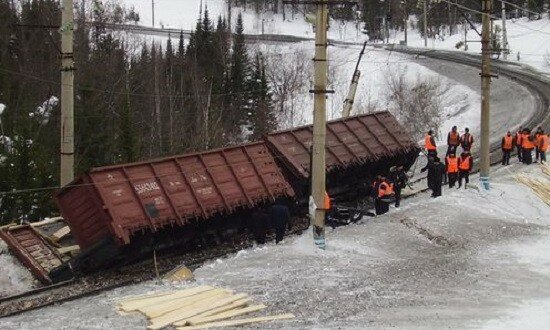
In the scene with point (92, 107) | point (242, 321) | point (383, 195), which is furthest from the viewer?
point (92, 107)

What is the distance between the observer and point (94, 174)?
1322cm

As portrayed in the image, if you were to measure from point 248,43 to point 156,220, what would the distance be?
6489 cm

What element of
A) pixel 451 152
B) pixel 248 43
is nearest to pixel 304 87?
pixel 248 43

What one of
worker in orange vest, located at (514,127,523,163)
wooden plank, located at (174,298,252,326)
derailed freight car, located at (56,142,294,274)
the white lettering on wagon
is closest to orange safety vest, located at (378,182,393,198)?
derailed freight car, located at (56,142,294,274)

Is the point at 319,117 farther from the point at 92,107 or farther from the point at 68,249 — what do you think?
the point at 92,107

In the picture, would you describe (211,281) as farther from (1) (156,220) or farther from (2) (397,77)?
(2) (397,77)

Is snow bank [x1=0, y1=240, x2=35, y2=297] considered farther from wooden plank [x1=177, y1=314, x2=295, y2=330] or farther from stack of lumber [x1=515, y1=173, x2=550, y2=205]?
stack of lumber [x1=515, y1=173, x2=550, y2=205]

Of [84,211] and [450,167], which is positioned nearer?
[84,211]

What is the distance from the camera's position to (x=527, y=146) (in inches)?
939

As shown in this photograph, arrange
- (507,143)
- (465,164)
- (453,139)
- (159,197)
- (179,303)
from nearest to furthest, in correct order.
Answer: (179,303) < (159,197) < (465,164) < (453,139) < (507,143)

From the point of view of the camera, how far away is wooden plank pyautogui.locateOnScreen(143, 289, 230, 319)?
9938 mm

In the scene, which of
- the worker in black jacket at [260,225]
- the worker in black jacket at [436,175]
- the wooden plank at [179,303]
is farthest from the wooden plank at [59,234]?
the worker in black jacket at [436,175]

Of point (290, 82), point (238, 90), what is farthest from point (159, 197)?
point (290, 82)

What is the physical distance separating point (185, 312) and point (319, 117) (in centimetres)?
545
